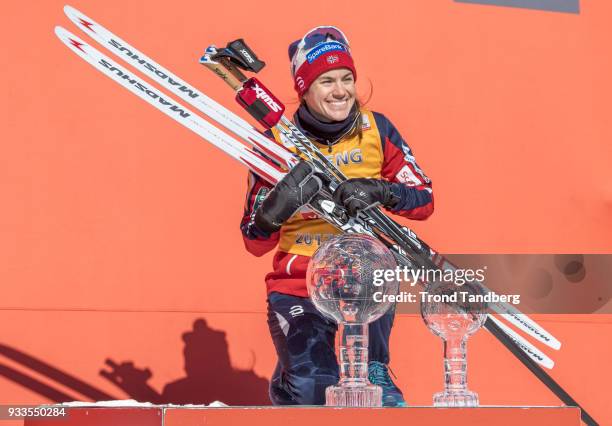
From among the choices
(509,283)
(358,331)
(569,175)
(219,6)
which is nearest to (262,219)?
(358,331)

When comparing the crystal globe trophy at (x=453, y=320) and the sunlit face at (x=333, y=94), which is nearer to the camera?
the crystal globe trophy at (x=453, y=320)

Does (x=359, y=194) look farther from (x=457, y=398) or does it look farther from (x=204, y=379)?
(x=204, y=379)

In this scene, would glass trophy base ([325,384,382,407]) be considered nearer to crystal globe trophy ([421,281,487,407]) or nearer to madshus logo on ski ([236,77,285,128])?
crystal globe trophy ([421,281,487,407])

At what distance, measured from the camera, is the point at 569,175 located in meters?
3.29

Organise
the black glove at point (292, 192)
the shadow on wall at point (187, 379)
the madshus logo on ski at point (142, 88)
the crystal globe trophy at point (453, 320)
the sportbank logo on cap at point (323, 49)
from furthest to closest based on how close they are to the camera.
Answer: the shadow on wall at point (187, 379) < the sportbank logo on cap at point (323, 49) < the madshus logo on ski at point (142, 88) < the black glove at point (292, 192) < the crystal globe trophy at point (453, 320)

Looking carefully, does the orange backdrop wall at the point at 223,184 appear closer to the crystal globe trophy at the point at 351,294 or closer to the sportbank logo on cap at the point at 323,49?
the sportbank logo on cap at the point at 323,49

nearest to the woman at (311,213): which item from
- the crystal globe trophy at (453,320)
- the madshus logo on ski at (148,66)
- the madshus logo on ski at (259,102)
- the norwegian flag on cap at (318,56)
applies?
the norwegian flag on cap at (318,56)

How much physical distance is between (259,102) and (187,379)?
895mm

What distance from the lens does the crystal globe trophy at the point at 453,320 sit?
1.71 m

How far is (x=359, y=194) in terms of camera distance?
209 centimetres

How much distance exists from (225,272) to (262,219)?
0.82 m

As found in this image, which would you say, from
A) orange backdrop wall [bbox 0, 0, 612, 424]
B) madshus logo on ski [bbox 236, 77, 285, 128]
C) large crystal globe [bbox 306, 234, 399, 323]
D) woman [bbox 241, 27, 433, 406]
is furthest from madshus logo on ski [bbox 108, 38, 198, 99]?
large crystal globe [bbox 306, 234, 399, 323]

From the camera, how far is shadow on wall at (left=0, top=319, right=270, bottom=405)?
2.64m

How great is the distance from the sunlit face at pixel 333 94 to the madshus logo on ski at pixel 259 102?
0.46 feet
